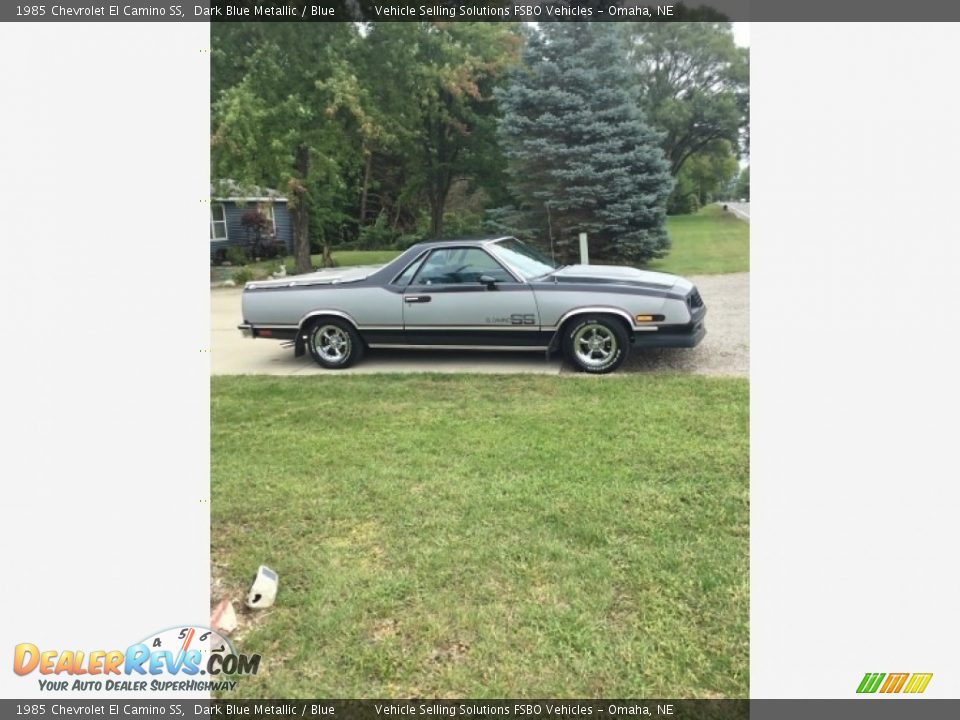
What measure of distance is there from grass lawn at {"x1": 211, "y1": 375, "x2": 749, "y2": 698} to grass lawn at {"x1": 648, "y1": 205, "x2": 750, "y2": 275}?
28.0ft

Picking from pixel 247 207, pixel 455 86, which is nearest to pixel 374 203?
pixel 247 207

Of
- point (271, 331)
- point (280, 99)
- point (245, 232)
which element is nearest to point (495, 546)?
point (271, 331)

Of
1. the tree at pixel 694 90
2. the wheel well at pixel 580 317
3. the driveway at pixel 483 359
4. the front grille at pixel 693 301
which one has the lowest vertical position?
the driveway at pixel 483 359

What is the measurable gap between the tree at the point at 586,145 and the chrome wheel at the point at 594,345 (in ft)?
34.4

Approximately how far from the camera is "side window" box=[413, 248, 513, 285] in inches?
270

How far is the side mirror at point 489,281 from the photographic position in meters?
6.74

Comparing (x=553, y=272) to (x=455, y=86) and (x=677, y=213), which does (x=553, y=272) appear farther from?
(x=677, y=213)

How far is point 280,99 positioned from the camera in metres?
15.9

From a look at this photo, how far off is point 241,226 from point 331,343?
18.0 metres

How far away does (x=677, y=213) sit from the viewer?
23422mm

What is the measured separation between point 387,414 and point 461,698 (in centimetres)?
327
